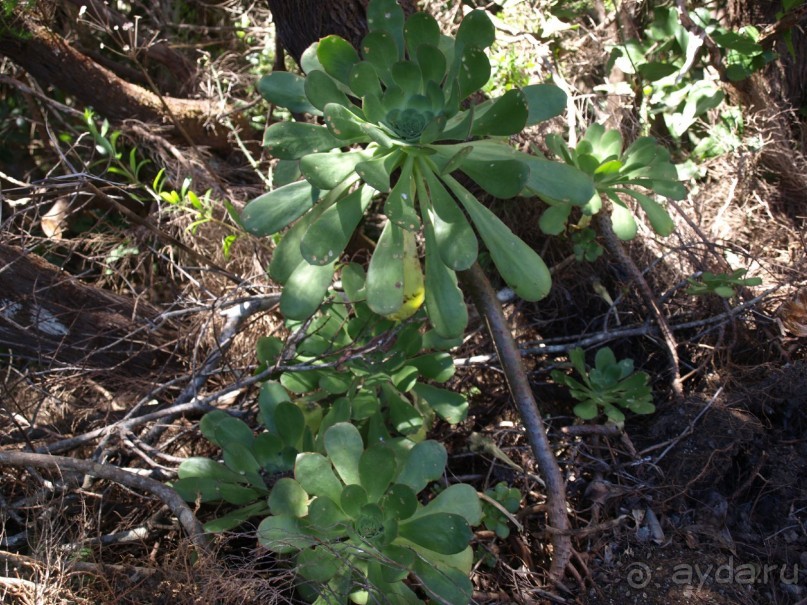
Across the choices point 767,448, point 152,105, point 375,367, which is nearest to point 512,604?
point 375,367

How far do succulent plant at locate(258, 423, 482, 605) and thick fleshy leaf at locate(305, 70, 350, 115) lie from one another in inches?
31.1

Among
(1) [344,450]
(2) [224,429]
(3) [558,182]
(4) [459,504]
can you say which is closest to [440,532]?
(4) [459,504]

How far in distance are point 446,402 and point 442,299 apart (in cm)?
40

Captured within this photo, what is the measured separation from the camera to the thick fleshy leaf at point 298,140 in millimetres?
1635

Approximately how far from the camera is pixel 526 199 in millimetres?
2336

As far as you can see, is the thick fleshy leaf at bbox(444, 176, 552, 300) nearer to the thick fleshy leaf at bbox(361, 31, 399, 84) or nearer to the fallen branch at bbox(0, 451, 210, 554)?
the thick fleshy leaf at bbox(361, 31, 399, 84)

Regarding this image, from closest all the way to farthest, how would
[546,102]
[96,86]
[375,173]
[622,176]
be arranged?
[375,173], [546,102], [622,176], [96,86]

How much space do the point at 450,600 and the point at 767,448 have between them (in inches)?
40.1

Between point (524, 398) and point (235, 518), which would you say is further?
point (524, 398)

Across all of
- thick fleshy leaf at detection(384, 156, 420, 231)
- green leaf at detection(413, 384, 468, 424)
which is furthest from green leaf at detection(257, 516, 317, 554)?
thick fleshy leaf at detection(384, 156, 420, 231)

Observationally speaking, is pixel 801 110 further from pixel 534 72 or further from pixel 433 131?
pixel 433 131

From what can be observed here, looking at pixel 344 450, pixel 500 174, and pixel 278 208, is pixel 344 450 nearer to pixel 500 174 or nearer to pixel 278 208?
pixel 278 208

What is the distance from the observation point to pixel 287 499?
1566 millimetres

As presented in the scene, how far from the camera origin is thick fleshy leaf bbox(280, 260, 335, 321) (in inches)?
63.7
